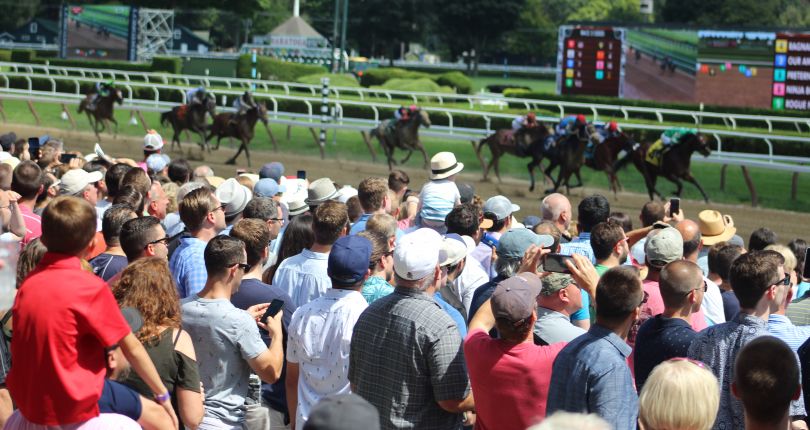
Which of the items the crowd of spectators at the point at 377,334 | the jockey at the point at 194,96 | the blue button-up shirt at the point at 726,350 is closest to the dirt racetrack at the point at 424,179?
the jockey at the point at 194,96

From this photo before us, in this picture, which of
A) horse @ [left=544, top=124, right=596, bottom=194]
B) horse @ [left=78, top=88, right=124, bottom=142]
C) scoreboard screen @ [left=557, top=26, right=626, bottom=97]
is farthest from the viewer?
scoreboard screen @ [left=557, top=26, right=626, bottom=97]

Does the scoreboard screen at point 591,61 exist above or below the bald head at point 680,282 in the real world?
above

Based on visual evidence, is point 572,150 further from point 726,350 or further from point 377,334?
point 377,334

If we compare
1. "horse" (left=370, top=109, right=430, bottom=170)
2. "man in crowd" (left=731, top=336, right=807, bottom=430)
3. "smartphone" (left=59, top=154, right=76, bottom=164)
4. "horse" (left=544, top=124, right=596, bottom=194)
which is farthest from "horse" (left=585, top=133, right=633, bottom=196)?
"man in crowd" (left=731, top=336, right=807, bottom=430)

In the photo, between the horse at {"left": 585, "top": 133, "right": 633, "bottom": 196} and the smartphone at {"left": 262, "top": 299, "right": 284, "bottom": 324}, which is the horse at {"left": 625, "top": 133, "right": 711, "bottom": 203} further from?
the smartphone at {"left": 262, "top": 299, "right": 284, "bottom": 324}

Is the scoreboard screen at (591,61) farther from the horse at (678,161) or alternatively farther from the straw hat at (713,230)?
the straw hat at (713,230)

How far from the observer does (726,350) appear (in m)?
3.18

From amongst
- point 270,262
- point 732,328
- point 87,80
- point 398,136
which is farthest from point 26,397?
point 87,80

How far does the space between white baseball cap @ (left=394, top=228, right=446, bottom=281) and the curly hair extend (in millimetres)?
698

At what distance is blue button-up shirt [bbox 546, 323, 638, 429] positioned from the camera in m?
2.80

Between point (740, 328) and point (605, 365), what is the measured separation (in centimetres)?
62

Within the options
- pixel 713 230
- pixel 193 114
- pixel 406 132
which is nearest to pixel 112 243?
pixel 713 230

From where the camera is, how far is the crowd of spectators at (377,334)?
2551 mm

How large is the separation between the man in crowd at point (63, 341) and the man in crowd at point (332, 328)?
87 centimetres
